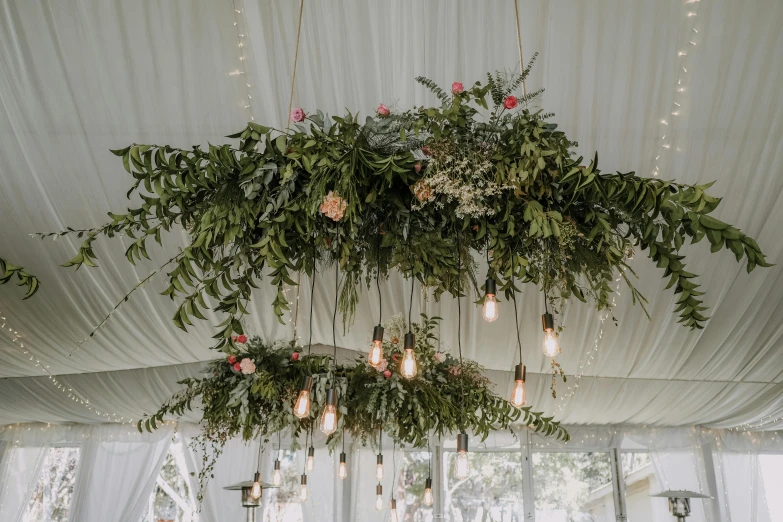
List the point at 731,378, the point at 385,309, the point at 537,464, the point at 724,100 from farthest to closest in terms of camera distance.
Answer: the point at 537,464
the point at 731,378
the point at 385,309
the point at 724,100

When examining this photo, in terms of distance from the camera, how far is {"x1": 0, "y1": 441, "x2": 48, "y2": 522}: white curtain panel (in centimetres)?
941

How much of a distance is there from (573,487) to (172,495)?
230 inches

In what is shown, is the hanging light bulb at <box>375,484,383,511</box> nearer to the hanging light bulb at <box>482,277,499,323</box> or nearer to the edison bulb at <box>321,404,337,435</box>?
the edison bulb at <box>321,404,337,435</box>

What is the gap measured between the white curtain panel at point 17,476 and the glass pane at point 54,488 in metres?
0.13

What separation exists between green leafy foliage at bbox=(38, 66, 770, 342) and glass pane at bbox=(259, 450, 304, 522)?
7.02 metres

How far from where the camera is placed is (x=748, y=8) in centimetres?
→ 282

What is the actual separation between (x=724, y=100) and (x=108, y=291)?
13.7ft

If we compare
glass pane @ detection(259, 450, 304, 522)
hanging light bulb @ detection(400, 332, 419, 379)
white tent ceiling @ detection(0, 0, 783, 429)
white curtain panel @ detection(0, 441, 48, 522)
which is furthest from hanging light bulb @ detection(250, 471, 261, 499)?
white curtain panel @ detection(0, 441, 48, 522)

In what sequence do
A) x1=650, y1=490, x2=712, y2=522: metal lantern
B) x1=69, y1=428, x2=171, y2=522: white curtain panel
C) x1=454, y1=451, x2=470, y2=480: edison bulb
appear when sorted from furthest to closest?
1. x1=69, y1=428, x2=171, y2=522: white curtain panel
2. x1=650, y1=490, x2=712, y2=522: metal lantern
3. x1=454, y1=451, x2=470, y2=480: edison bulb

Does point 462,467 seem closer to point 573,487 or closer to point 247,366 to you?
point 247,366

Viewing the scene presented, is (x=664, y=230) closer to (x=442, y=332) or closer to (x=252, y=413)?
(x=252, y=413)

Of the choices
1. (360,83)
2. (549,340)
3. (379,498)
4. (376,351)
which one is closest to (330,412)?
(376,351)

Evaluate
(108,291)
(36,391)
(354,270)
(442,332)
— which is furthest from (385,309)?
(36,391)

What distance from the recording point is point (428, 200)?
2.23 metres
